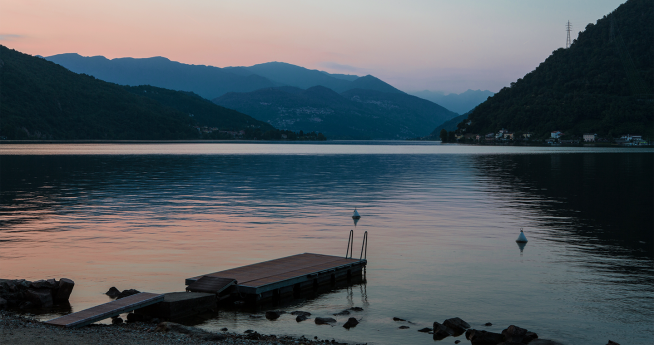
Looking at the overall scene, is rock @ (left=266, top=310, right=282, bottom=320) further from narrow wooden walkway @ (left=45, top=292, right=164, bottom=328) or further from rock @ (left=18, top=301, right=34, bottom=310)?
rock @ (left=18, top=301, right=34, bottom=310)

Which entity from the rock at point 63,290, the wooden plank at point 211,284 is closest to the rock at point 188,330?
the wooden plank at point 211,284

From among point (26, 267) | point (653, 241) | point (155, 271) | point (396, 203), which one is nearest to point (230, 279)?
point (155, 271)

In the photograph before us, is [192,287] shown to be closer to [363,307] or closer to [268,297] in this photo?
[268,297]

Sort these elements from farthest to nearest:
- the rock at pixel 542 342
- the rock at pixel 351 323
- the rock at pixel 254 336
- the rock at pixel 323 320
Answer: the rock at pixel 323 320, the rock at pixel 351 323, the rock at pixel 254 336, the rock at pixel 542 342

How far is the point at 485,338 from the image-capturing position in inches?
589

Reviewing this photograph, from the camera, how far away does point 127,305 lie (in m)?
16.2

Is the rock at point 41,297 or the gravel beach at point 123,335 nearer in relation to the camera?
the gravel beach at point 123,335

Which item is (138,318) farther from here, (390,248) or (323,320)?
(390,248)

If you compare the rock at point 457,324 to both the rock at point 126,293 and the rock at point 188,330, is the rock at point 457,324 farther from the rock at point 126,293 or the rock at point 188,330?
the rock at point 126,293

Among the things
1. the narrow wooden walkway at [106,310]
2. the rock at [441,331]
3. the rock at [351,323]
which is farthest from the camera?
the rock at [351,323]

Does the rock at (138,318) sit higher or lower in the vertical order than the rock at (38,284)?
lower

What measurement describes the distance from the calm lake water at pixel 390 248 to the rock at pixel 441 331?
0.27m

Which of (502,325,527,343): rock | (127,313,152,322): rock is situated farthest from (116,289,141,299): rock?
(502,325,527,343): rock

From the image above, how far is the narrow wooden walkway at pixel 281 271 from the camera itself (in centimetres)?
1897
